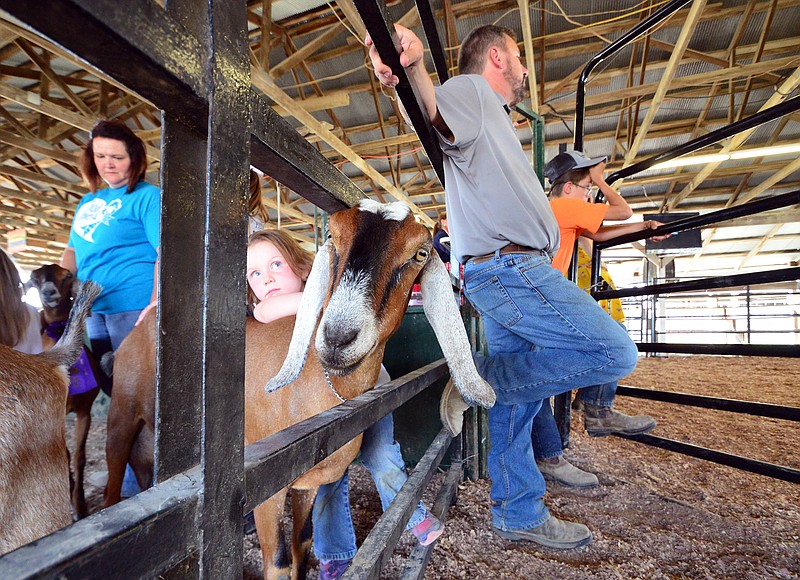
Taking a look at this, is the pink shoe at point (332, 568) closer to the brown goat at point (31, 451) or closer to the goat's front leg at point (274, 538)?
the goat's front leg at point (274, 538)

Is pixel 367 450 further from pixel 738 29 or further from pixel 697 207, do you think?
pixel 697 207

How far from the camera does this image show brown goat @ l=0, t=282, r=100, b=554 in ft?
3.35

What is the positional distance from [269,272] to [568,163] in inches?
76.0

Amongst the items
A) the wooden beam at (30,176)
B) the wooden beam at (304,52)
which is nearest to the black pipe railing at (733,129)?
the wooden beam at (304,52)

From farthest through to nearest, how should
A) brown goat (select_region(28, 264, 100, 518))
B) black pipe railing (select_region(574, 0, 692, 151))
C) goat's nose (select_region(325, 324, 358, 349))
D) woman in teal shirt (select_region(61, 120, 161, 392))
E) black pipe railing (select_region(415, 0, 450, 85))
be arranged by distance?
brown goat (select_region(28, 264, 100, 518)) < black pipe railing (select_region(574, 0, 692, 151)) < woman in teal shirt (select_region(61, 120, 161, 392)) < black pipe railing (select_region(415, 0, 450, 85)) < goat's nose (select_region(325, 324, 358, 349))

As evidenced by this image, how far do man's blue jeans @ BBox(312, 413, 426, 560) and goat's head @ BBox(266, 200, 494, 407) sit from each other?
459 millimetres

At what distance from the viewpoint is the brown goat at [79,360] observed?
7.50 feet

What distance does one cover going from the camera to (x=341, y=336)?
46.0 inches

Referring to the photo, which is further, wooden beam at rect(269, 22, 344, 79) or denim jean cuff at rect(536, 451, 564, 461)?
wooden beam at rect(269, 22, 344, 79)

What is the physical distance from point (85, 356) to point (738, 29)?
8069 mm

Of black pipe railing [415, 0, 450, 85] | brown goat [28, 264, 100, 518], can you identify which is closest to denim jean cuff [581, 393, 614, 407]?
black pipe railing [415, 0, 450, 85]

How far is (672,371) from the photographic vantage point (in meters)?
6.54

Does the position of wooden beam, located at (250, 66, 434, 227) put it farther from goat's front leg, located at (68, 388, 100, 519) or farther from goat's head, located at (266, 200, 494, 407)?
goat's front leg, located at (68, 388, 100, 519)

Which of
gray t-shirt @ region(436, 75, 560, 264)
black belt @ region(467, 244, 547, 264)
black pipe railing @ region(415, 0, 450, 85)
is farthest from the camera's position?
black belt @ region(467, 244, 547, 264)
